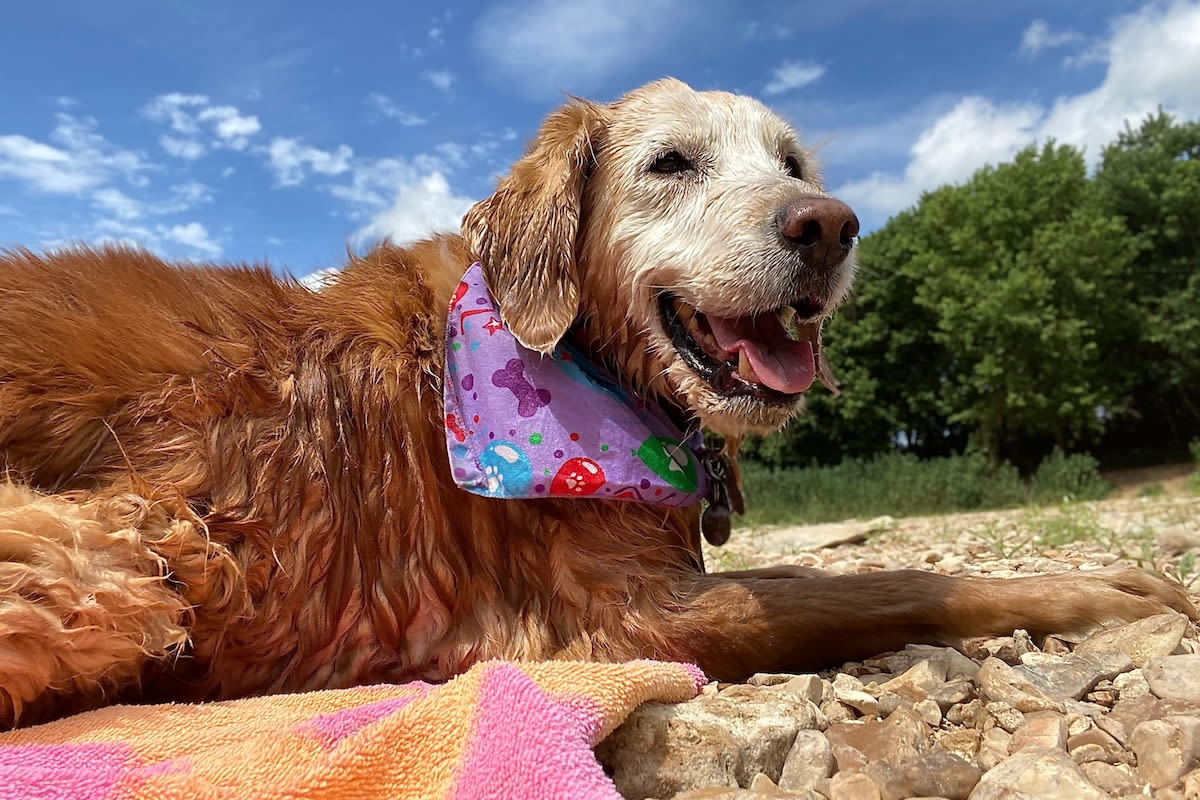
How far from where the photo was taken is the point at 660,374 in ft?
9.64

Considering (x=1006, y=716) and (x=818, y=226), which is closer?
(x=1006, y=716)

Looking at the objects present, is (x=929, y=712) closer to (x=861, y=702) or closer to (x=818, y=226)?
(x=861, y=702)

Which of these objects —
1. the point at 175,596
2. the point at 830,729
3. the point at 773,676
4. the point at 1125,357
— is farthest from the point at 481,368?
the point at 1125,357

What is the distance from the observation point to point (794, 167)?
364 centimetres

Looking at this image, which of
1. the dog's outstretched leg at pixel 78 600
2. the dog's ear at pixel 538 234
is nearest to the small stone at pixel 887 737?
the dog's ear at pixel 538 234

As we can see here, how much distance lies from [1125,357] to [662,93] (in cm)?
3451

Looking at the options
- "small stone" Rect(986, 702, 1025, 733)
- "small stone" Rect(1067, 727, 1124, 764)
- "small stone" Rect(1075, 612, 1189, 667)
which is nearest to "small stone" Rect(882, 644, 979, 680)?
"small stone" Rect(986, 702, 1025, 733)

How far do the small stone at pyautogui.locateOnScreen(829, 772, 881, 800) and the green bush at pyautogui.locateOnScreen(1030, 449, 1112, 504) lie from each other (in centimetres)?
1521

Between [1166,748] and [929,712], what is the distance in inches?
19.9

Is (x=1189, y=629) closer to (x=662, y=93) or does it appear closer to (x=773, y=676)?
(x=773, y=676)

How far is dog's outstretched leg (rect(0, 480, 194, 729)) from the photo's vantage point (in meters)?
2.07

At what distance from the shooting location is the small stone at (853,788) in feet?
5.40

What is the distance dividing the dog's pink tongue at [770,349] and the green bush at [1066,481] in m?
14.1

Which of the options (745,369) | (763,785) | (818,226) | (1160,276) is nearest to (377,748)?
(763,785)
